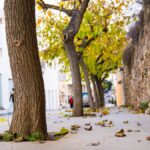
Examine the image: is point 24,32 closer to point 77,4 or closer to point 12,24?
point 12,24

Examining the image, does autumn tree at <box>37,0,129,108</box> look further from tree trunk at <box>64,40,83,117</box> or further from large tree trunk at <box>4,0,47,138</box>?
large tree trunk at <box>4,0,47,138</box>

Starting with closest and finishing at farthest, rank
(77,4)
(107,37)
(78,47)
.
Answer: (77,4), (78,47), (107,37)

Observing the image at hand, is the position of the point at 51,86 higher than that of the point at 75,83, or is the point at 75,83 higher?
the point at 51,86

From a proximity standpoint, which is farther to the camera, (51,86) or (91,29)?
(51,86)

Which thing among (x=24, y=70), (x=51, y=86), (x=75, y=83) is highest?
(x=51, y=86)

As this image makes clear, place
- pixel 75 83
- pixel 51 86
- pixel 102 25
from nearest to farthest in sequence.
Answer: pixel 75 83, pixel 102 25, pixel 51 86

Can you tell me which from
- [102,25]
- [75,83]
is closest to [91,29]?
[102,25]

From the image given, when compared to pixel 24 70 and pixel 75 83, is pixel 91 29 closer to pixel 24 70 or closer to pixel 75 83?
pixel 75 83

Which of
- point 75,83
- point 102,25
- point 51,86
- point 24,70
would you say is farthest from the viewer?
point 51,86

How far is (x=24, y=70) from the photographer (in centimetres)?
798

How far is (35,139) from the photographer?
25.1ft

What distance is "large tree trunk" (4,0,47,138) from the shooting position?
788 centimetres

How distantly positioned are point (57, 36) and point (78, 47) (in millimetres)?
1440

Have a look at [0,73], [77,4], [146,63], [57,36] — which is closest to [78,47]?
[57,36]
